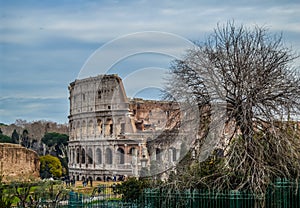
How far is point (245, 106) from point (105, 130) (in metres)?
34.5

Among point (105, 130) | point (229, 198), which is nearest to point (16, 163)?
point (229, 198)

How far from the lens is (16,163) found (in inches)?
917

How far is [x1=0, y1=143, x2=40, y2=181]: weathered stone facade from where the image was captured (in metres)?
22.7

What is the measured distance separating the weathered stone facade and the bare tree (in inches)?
511

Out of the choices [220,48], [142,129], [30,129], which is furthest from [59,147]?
[220,48]

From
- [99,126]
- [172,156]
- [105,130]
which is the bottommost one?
[172,156]

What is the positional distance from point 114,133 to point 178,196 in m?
32.3

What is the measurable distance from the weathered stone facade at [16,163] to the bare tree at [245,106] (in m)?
13.0

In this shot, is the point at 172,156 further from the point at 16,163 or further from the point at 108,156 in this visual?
the point at 108,156

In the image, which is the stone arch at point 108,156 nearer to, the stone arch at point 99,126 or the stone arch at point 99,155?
the stone arch at point 99,155

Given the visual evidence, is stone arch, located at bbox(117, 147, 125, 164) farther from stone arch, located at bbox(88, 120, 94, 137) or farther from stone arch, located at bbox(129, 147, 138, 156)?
stone arch, located at bbox(88, 120, 94, 137)

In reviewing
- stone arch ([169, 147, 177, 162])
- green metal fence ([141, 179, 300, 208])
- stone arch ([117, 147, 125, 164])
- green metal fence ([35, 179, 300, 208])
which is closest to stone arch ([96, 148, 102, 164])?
stone arch ([117, 147, 125, 164])

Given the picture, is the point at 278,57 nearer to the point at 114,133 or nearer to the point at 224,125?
the point at 224,125

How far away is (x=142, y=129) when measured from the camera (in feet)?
131
